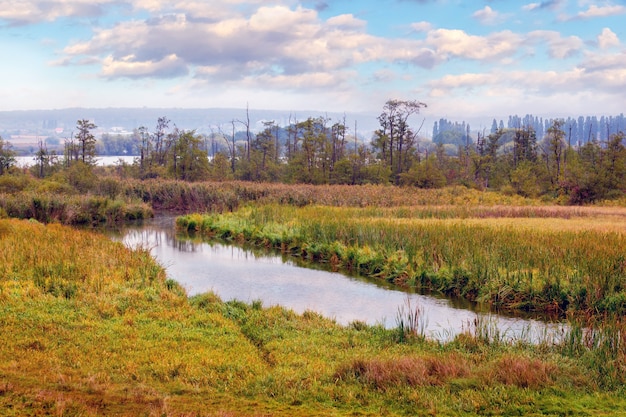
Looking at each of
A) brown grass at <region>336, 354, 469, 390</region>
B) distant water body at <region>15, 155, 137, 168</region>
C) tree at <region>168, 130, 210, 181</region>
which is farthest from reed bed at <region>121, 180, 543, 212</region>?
brown grass at <region>336, 354, 469, 390</region>

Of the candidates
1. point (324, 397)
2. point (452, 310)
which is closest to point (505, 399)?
point (324, 397)

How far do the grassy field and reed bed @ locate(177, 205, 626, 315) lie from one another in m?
5.64

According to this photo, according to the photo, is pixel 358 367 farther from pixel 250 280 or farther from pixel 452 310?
pixel 250 280

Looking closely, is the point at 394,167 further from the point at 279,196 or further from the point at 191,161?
the point at 279,196

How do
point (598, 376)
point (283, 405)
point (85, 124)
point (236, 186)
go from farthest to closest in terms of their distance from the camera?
point (85, 124) < point (236, 186) < point (598, 376) < point (283, 405)

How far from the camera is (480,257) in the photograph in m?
17.8

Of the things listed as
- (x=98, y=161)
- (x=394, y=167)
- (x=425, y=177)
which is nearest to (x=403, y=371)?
(x=425, y=177)

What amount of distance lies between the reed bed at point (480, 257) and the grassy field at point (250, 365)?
5643mm

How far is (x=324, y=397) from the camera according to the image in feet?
24.0

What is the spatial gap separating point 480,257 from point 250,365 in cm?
1112

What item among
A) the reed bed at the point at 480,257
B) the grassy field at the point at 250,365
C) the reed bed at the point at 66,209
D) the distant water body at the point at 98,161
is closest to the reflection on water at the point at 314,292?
the reed bed at the point at 480,257

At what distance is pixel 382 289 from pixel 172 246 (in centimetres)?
1210

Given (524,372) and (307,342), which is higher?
(524,372)

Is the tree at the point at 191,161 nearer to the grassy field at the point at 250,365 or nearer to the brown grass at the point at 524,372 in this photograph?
the grassy field at the point at 250,365
